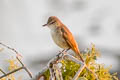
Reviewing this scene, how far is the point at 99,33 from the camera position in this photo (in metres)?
5.65

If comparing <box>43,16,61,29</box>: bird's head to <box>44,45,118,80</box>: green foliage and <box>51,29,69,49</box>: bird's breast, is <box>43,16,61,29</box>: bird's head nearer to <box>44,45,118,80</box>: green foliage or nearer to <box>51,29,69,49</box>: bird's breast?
<box>51,29,69,49</box>: bird's breast

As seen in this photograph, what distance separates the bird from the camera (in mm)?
3187

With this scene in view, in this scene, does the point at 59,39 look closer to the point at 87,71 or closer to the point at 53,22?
the point at 53,22

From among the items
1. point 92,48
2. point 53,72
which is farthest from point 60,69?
point 92,48

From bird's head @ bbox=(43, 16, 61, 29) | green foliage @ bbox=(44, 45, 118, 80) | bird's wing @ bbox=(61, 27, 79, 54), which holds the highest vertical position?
bird's head @ bbox=(43, 16, 61, 29)

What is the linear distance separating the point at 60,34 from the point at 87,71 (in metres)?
1.50

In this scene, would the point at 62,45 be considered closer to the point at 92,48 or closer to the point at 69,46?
the point at 69,46

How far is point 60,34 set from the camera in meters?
3.38

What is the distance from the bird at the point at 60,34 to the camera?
3.19 metres

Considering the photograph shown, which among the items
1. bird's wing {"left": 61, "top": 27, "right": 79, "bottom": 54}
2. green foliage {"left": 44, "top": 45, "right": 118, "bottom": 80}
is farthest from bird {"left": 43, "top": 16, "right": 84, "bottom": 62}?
green foliage {"left": 44, "top": 45, "right": 118, "bottom": 80}

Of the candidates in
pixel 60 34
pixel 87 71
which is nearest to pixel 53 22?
pixel 60 34

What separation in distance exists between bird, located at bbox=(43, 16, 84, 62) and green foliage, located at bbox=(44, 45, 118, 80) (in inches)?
45.7

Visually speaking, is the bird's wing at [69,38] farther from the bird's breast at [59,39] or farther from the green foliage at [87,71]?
the green foliage at [87,71]

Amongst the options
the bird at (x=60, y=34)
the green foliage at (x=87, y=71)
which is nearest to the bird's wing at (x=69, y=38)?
the bird at (x=60, y=34)
